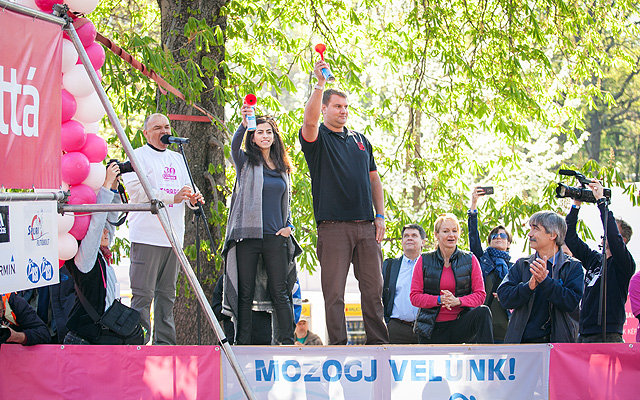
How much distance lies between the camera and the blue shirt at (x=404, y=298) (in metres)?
6.19

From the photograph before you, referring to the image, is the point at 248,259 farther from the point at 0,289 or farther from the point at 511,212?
the point at 511,212

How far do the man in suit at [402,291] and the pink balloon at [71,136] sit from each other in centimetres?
316

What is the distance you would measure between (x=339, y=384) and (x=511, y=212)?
3.93m

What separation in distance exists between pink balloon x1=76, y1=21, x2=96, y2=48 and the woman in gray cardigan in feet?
4.33

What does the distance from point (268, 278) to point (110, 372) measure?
1.43 metres

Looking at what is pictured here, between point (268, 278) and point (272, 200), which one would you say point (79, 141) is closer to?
point (272, 200)

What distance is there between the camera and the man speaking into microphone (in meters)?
5.55

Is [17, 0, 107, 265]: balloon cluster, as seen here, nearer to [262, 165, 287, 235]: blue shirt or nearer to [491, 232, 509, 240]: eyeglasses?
[262, 165, 287, 235]: blue shirt

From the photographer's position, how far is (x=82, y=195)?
4.51 metres

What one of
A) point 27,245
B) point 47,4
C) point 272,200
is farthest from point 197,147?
point 27,245

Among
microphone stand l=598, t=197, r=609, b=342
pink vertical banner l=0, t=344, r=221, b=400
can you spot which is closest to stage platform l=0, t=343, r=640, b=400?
pink vertical banner l=0, t=344, r=221, b=400

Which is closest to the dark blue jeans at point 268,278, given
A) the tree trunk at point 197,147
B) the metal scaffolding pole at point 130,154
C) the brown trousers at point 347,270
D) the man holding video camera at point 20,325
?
the brown trousers at point 347,270

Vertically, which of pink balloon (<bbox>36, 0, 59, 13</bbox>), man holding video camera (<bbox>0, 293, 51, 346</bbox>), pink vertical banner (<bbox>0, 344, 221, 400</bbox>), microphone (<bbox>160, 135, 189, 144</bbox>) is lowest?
pink vertical banner (<bbox>0, 344, 221, 400</bbox>)

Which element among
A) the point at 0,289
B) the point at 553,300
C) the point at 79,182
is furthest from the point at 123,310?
the point at 553,300
